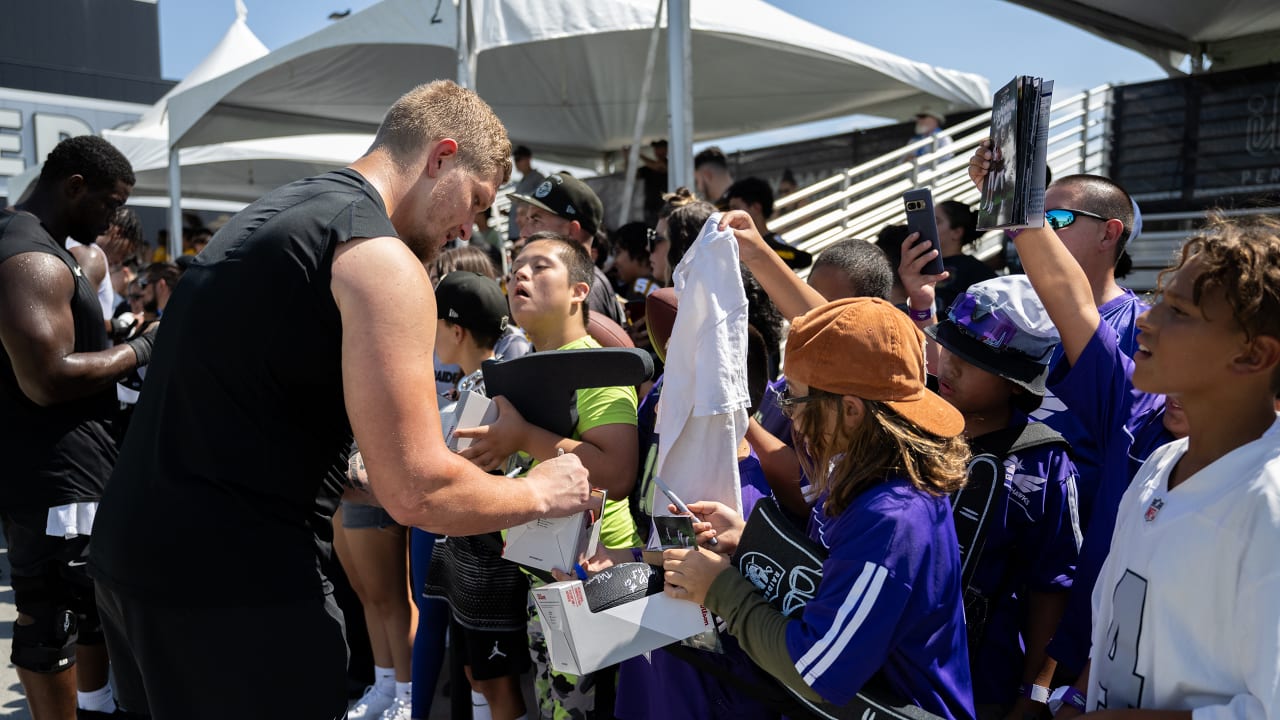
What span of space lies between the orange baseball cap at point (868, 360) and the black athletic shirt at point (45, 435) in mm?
2788

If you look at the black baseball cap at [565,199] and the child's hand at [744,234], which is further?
the black baseball cap at [565,199]

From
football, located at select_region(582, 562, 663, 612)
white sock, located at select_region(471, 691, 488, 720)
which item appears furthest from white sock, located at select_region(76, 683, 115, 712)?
football, located at select_region(582, 562, 663, 612)

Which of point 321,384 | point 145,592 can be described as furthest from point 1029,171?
point 145,592

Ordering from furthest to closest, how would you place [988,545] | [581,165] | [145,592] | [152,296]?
[581,165], [152,296], [988,545], [145,592]

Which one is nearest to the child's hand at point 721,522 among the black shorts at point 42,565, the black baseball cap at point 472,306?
the black baseball cap at point 472,306

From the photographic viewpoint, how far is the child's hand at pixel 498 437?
7.50 feet

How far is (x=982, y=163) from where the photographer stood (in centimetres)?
204

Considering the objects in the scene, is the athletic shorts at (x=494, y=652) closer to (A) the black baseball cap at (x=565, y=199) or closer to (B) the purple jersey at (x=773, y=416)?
(B) the purple jersey at (x=773, y=416)

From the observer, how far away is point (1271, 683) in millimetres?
1220

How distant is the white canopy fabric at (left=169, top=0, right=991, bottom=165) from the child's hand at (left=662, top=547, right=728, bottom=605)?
577 centimetres

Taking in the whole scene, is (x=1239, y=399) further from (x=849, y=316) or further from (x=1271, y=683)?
(x=849, y=316)

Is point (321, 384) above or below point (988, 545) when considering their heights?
above

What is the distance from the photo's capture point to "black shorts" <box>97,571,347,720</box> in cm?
172

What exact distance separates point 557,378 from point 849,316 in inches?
33.2
